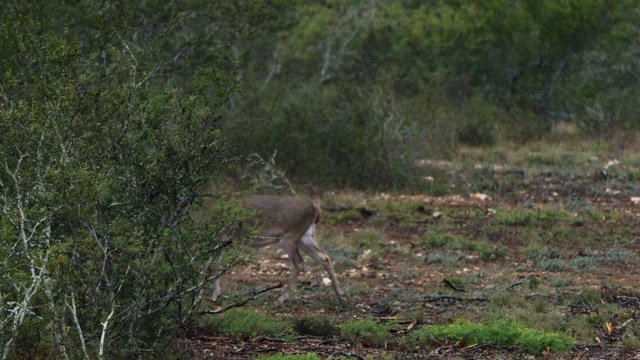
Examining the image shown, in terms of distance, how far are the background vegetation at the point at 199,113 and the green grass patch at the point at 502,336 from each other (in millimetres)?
2098

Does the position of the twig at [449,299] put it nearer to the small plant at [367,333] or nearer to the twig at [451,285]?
the twig at [451,285]

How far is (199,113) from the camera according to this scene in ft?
23.1

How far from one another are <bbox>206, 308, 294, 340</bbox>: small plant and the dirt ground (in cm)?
13

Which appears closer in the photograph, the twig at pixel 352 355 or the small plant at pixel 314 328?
the twig at pixel 352 355

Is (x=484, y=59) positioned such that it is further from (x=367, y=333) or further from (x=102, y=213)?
(x=102, y=213)

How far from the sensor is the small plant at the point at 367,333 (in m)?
8.49

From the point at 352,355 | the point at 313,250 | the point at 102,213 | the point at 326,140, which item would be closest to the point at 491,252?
the point at 313,250

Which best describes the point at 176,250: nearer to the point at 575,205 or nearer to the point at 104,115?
the point at 104,115

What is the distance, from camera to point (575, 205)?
16.9 meters

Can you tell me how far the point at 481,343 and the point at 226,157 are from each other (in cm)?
273

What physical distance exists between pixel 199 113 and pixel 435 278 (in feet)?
20.0

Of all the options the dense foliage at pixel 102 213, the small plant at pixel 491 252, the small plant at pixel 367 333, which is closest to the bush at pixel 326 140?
the small plant at pixel 491 252

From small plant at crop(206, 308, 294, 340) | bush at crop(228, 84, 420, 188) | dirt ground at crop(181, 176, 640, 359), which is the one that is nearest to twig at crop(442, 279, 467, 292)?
dirt ground at crop(181, 176, 640, 359)

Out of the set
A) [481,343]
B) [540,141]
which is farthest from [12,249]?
[540,141]
